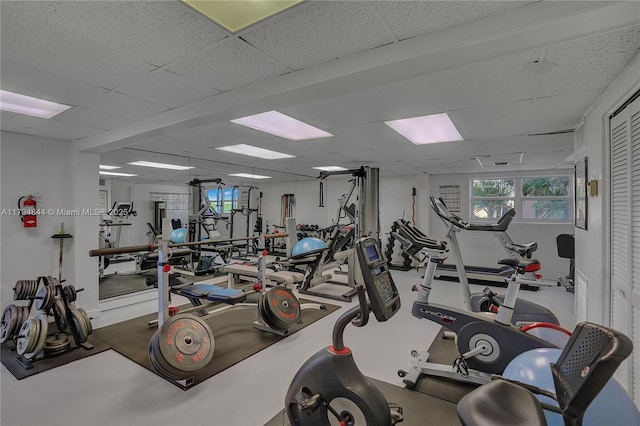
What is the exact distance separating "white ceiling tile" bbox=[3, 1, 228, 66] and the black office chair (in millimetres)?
1959

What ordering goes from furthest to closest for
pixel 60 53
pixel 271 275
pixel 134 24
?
pixel 271 275, pixel 60 53, pixel 134 24

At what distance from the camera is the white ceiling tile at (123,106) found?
2.58 m

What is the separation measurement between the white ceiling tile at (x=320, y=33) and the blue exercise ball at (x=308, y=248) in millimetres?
3490

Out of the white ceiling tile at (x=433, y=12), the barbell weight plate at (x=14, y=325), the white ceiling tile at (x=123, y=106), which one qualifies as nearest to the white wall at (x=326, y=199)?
the white ceiling tile at (x=123, y=106)

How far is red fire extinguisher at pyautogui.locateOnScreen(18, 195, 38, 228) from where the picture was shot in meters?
3.57

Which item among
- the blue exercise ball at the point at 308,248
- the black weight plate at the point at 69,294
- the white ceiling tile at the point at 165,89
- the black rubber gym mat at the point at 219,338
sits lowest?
the black rubber gym mat at the point at 219,338

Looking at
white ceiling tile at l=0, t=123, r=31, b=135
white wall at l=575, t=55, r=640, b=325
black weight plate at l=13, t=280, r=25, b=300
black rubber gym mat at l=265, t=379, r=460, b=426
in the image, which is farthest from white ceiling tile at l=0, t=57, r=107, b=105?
white wall at l=575, t=55, r=640, b=325

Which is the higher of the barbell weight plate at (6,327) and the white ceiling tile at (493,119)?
the white ceiling tile at (493,119)

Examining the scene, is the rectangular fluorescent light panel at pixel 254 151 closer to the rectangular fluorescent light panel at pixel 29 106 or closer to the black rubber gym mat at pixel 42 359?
→ the rectangular fluorescent light panel at pixel 29 106

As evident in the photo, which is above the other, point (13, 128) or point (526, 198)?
point (13, 128)

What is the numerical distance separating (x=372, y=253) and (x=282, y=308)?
7.21ft

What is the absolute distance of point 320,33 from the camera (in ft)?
5.36

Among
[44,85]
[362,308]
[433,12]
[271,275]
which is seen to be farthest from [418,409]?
[44,85]

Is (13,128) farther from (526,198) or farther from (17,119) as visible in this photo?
(526,198)
